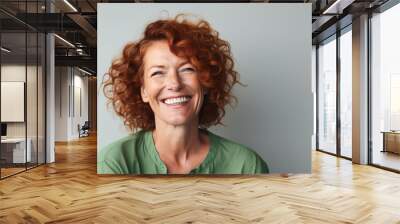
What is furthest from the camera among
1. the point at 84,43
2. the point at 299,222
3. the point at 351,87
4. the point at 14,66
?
the point at 84,43

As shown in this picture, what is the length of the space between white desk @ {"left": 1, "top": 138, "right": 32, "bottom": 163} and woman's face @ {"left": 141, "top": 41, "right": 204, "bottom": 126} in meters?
2.80

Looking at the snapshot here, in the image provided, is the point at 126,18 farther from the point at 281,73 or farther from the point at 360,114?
the point at 360,114

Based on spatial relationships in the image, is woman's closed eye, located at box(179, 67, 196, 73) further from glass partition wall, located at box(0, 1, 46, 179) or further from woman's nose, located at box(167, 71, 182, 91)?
glass partition wall, located at box(0, 1, 46, 179)

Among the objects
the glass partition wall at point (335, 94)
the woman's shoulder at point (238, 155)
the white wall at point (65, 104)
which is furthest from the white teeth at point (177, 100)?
the white wall at point (65, 104)

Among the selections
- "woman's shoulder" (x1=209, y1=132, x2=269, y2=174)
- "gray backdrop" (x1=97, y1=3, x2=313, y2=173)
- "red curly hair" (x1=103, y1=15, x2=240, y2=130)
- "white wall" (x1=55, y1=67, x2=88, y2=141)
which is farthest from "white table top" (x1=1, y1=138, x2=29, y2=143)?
"white wall" (x1=55, y1=67, x2=88, y2=141)

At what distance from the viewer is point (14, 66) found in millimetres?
7465

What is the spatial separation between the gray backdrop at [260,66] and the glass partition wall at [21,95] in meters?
1.69

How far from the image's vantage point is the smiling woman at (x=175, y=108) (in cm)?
653

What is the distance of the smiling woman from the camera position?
6.53 m

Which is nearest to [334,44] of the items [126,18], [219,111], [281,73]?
[281,73]

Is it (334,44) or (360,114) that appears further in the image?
(334,44)

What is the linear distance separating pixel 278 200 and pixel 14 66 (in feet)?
17.4

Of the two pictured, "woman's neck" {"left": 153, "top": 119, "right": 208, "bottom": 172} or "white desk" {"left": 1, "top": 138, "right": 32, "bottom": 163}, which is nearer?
"woman's neck" {"left": 153, "top": 119, "right": 208, "bottom": 172}

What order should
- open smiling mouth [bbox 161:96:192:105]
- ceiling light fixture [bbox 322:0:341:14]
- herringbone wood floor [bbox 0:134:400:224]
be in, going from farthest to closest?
1. ceiling light fixture [bbox 322:0:341:14]
2. open smiling mouth [bbox 161:96:192:105]
3. herringbone wood floor [bbox 0:134:400:224]
